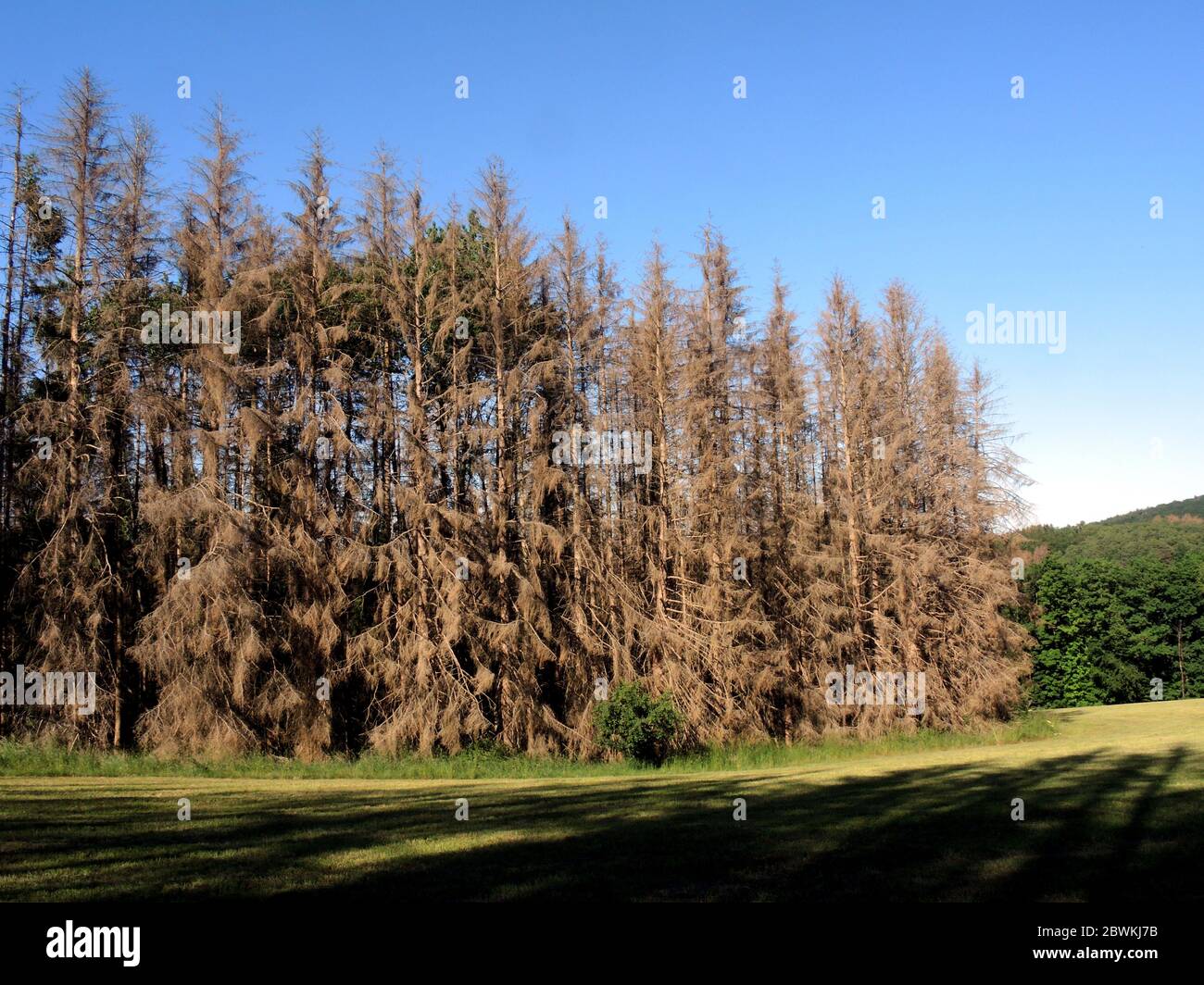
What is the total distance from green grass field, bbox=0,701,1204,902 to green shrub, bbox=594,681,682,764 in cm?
529

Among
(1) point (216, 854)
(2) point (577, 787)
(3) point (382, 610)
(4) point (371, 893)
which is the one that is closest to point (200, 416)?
(3) point (382, 610)

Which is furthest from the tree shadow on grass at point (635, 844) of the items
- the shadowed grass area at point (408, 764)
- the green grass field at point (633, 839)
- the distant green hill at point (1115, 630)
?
the distant green hill at point (1115, 630)

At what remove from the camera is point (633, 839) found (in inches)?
310

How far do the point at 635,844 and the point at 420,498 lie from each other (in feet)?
49.3

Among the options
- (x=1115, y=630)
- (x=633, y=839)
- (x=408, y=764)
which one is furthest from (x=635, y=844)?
(x=1115, y=630)

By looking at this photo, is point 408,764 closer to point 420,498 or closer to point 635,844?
point 420,498

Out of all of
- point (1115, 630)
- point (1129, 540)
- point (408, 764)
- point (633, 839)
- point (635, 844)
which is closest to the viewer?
point (635, 844)

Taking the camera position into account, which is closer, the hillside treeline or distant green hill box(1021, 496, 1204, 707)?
the hillside treeline

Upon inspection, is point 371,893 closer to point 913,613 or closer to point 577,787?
point 577,787

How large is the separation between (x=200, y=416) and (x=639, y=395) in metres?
11.9

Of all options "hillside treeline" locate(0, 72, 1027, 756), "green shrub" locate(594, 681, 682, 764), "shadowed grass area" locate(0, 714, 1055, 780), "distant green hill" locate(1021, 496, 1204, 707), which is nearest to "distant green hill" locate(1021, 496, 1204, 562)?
"distant green hill" locate(1021, 496, 1204, 707)

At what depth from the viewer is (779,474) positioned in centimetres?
2767

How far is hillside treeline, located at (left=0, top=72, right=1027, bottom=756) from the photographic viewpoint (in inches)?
761

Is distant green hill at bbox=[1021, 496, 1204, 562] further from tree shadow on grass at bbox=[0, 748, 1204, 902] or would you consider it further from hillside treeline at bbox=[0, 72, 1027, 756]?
tree shadow on grass at bbox=[0, 748, 1204, 902]
